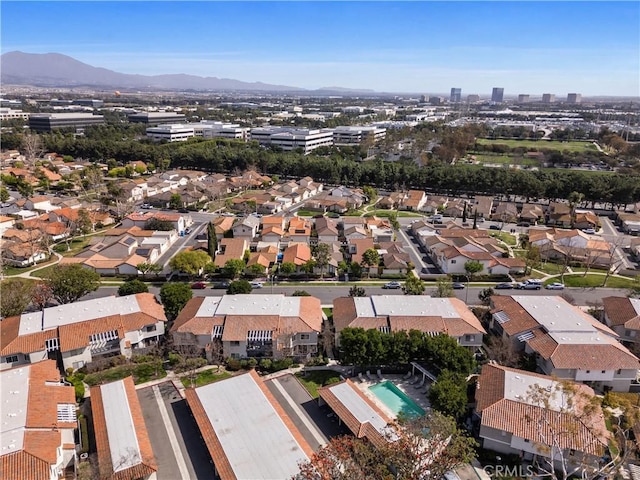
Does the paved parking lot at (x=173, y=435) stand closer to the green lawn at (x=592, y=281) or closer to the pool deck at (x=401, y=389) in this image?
the pool deck at (x=401, y=389)

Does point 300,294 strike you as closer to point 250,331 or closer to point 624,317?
point 250,331

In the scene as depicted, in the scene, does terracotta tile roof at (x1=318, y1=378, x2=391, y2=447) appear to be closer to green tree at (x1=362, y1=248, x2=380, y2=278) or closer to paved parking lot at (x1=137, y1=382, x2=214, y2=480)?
paved parking lot at (x1=137, y1=382, x2=214, y2=480)

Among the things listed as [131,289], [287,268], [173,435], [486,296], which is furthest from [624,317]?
[131,289]

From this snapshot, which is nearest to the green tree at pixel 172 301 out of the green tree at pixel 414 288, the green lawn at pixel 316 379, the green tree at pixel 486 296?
the green lawn at pixel 316 379

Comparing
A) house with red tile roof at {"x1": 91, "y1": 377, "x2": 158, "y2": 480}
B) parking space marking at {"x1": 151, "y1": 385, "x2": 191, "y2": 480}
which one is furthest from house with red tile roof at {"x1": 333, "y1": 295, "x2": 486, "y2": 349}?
house with red tile roof at {"x1": 91, "y1": 377, "x2": 158, "y2": 480}

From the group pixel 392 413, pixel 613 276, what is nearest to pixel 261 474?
pixel 392 413
